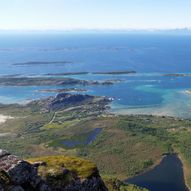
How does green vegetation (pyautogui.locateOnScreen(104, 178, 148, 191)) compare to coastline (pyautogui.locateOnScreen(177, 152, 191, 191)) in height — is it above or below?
above

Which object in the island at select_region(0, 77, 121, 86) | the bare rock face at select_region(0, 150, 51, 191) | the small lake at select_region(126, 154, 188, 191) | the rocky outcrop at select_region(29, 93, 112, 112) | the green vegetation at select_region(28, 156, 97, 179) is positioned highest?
the bare rock face at select_region(0, 150, 51, 191)

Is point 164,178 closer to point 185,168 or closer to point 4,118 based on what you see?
point 185,168

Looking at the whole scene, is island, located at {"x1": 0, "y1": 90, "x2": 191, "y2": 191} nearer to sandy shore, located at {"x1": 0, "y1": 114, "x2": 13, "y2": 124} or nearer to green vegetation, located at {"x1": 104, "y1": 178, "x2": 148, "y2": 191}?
green vegetation, located at {"x1": 104, "y1": 178, "x2": 148, "y2": 191}

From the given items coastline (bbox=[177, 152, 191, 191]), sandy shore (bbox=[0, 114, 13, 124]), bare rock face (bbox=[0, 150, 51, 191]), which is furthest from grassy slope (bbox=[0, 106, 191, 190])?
bare rock face (bbox=[0, 150, 51, 191])

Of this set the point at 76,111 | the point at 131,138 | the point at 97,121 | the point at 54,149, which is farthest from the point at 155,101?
the point at 54,149

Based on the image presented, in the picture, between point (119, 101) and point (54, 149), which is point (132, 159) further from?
point (119, 101)

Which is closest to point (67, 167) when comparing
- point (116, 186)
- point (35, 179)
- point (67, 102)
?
point (35, 179)
